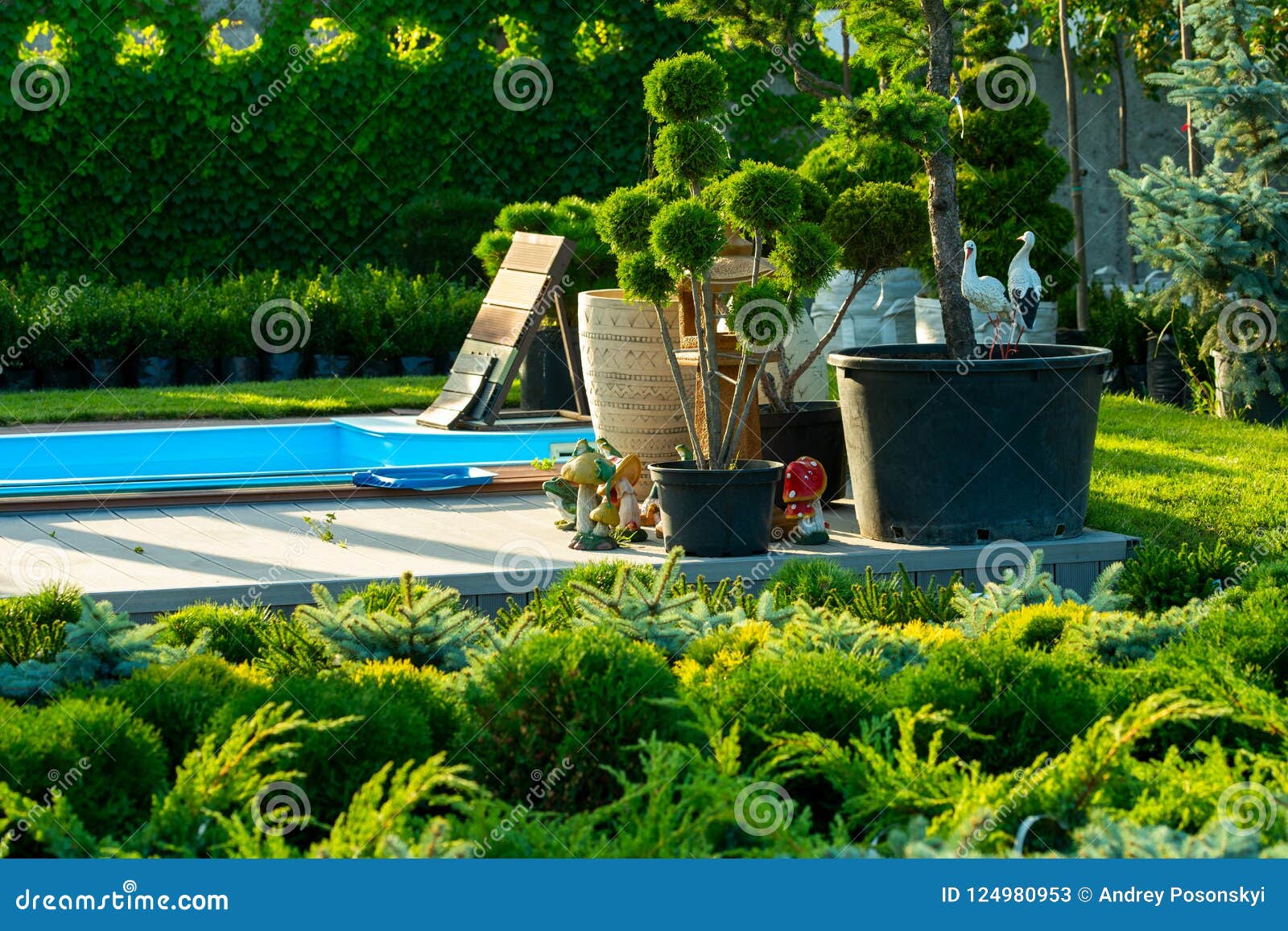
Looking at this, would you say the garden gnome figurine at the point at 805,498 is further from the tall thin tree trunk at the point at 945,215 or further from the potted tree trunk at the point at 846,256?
the tall thin tree trunk at the point at 945,215

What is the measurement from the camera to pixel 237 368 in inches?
404

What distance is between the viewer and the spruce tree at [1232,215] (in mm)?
7770

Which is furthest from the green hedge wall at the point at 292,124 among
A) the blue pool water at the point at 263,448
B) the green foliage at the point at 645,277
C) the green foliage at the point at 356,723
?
the green foliage at the point at 356,723

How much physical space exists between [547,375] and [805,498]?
4.27 meters

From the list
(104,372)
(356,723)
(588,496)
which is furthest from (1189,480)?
(104,372)

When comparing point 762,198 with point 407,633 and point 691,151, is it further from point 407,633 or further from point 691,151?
point 407,633

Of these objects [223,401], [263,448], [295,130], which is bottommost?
[263,448]

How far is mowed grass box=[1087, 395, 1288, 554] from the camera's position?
5148mm

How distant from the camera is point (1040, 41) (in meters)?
12.5

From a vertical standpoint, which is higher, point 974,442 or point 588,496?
point 974,442

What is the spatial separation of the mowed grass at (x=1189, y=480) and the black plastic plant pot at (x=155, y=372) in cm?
628

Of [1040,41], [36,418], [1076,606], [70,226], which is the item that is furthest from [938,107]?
[70,226]

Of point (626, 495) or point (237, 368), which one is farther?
point (237, 368)

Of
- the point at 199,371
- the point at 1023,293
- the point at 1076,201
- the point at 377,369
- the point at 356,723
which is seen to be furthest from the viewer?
the point at 377,369
